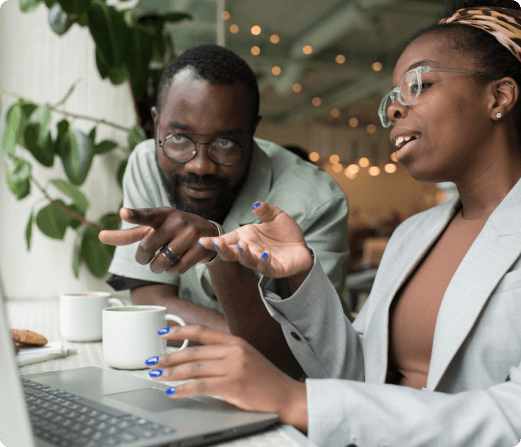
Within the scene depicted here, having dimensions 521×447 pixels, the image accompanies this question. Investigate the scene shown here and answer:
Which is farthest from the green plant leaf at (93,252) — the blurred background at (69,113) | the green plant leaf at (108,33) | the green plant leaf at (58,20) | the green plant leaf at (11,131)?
the green plant leaf at (58,20)

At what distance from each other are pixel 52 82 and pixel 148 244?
1.52 m

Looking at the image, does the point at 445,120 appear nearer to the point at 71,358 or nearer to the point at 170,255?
the point at 170,255

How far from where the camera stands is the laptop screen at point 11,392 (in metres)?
0.39

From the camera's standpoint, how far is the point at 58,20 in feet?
6.06

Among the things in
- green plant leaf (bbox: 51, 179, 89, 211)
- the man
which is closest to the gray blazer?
the man

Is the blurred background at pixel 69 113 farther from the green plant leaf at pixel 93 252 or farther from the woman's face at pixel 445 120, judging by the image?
the woman's face at pixel 445 120

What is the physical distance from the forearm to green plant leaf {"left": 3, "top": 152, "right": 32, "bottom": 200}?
3.73 feet

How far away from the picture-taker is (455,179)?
90 cm

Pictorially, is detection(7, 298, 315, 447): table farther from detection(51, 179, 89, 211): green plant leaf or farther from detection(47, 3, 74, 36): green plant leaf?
detection(47, 3, 74, 36): green plant leaf

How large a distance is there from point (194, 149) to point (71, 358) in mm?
603

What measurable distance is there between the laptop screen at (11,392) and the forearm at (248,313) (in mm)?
592

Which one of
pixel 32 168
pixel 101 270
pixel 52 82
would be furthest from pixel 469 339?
pixel 52 82

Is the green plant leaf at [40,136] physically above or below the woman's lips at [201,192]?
above

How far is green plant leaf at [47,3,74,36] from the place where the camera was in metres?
1.85
